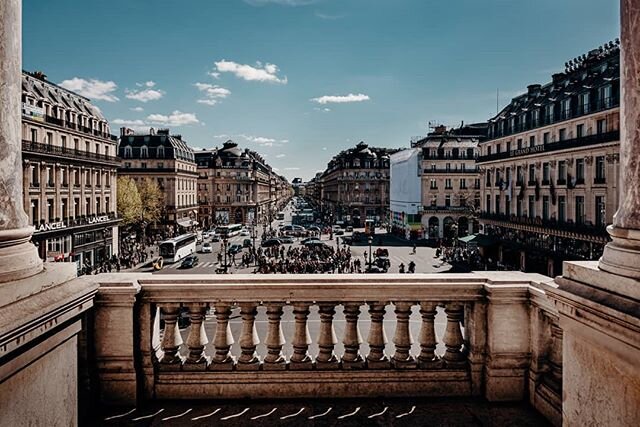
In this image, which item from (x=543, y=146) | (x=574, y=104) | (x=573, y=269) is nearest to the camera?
(x=573, y=269)

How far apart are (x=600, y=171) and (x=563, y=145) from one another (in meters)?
4.66

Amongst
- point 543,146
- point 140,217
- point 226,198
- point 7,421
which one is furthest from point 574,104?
point 226,198

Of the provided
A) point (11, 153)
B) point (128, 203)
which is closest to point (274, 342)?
point (11, 153)

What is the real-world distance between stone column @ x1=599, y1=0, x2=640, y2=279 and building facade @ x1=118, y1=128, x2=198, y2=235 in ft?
257

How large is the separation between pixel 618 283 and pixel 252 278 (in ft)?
10.9

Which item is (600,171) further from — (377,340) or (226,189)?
(226,189)

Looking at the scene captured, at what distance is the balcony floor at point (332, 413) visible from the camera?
4.62m

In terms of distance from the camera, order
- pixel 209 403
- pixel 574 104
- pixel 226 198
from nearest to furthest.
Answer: pixel 209 403, pixel 574 104, pixel 226 198

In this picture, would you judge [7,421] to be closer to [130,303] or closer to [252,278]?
[130,303]

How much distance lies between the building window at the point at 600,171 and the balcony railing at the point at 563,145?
4.04ft

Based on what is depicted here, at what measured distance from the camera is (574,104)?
3784 cm

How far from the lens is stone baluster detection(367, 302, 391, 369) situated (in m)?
5.10

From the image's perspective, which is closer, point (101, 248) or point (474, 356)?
point (474, 356)

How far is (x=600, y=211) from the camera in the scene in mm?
Answer: 34688
